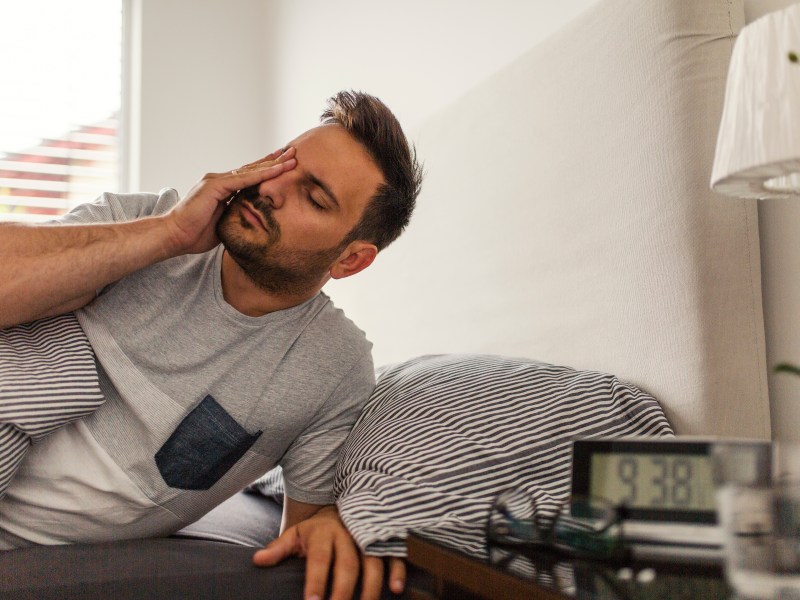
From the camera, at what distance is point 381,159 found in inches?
55.2

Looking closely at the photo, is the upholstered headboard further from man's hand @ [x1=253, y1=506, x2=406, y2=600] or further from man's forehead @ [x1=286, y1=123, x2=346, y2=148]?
man's hand @ [x1=253, y1=506, x2=406, y2=600]

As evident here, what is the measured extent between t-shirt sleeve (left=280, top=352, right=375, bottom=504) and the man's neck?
17 centimetres

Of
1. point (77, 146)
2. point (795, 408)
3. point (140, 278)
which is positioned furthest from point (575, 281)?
point (77, 146)

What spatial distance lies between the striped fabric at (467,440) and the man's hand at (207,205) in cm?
37

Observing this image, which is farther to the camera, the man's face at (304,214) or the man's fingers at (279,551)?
the man's face at (304,214)

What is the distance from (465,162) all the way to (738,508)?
46.3 inches

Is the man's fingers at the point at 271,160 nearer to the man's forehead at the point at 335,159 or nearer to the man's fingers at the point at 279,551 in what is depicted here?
the man's forehead at the point at 335,159

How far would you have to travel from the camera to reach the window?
10.1 ft

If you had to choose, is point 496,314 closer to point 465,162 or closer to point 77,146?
point 465,162

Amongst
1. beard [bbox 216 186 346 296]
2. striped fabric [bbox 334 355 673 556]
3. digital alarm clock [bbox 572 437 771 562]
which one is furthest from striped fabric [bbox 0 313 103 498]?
digital alarm clock [bbox 572 437 771 562]

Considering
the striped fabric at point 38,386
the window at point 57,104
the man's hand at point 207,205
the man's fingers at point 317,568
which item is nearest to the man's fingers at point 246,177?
the man's hand at point 207,205

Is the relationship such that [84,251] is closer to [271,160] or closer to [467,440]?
[271,160]

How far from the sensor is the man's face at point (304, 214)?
126cm

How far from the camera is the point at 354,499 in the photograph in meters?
A: 0.94
